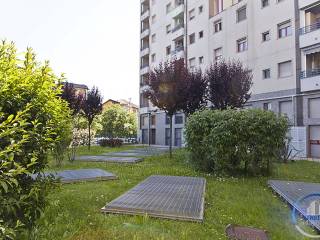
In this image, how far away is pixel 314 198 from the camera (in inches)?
269

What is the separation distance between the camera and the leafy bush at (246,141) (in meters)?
10.4

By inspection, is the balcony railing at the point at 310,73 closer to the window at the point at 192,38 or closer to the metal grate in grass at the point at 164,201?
the window at the point at 192,38

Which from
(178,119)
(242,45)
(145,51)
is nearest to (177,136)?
(178,119)

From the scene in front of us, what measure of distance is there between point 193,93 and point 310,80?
971cm

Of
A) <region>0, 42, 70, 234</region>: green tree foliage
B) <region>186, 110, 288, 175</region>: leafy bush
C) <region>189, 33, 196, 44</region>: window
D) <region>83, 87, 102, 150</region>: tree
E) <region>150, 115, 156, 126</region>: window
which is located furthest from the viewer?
<region>150, 115, 156, 126</region>: window

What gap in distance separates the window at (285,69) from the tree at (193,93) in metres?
9.35

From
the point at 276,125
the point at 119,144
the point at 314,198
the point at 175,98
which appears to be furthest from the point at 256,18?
the point at 314,198

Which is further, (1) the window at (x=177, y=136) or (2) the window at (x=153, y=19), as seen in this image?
(2) the window at (x=153, y=19)

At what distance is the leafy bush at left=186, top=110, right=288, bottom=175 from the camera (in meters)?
10.4

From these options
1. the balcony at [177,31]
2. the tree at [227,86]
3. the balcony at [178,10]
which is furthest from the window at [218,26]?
the tree at [227,86]

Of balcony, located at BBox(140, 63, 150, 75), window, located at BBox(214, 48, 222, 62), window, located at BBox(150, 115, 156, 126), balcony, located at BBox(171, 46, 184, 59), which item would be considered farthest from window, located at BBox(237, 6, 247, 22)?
window, located at BBox(150, 115, 156, 126)

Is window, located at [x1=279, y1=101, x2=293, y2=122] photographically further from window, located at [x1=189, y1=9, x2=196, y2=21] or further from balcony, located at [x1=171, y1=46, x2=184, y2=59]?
window, located at [x1=189, y1=9, x2=196, y2=21]

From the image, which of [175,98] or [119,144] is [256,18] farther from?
[119,144]

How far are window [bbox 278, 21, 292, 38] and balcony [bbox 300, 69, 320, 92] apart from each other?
365 cm
